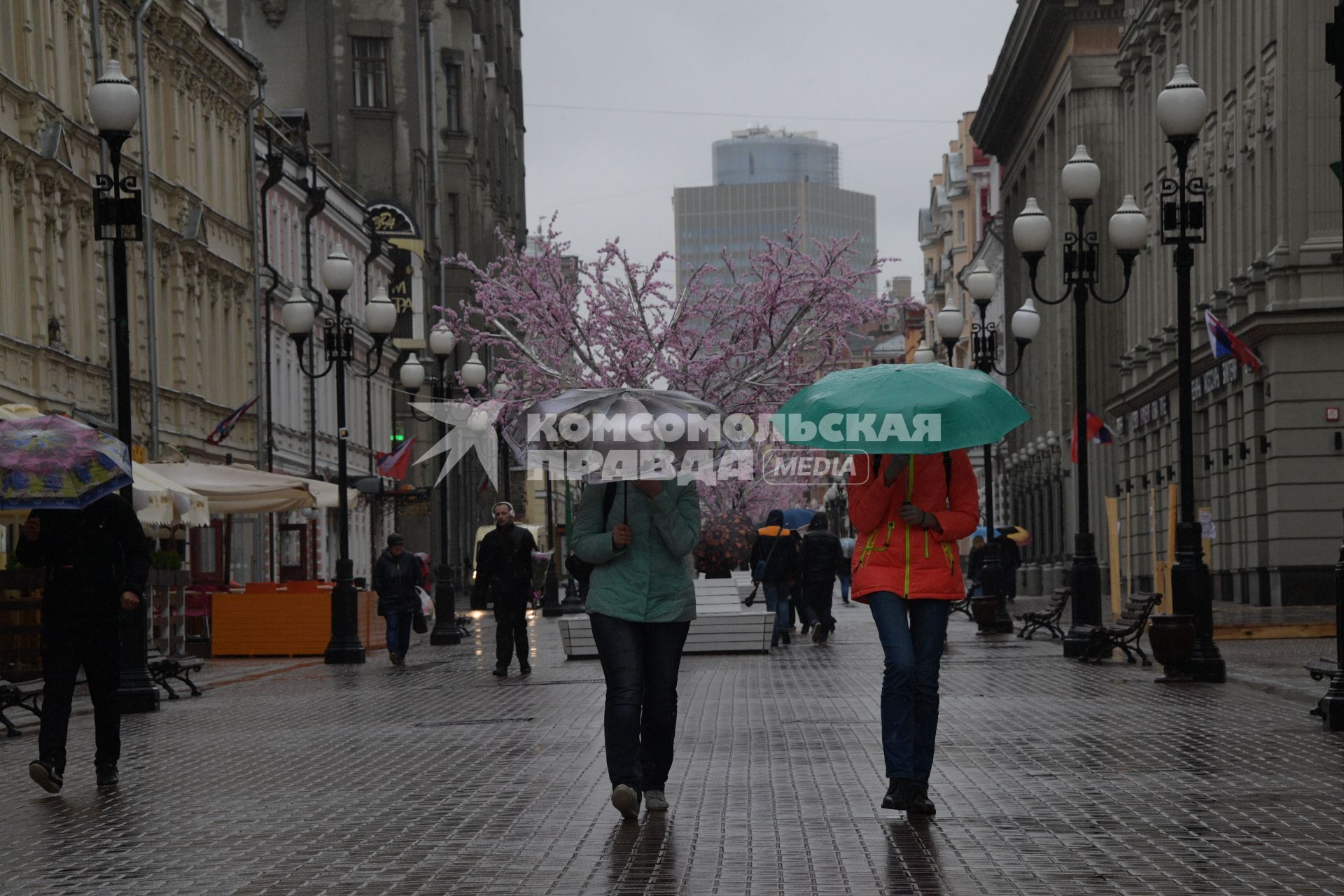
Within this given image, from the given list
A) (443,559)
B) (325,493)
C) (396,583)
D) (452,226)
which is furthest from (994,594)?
(452,226)

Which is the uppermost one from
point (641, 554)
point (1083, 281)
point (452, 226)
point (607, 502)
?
point (452, 226)

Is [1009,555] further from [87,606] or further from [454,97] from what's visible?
[454,97]

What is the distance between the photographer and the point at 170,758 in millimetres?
14398

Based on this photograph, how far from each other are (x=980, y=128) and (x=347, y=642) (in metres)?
62.1

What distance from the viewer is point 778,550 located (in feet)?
98.1

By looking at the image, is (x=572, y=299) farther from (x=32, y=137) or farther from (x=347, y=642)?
(x=347, y=642)

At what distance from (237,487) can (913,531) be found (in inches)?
802

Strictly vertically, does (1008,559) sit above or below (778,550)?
below

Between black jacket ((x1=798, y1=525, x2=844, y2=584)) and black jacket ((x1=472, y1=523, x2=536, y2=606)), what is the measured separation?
7186 millimetres

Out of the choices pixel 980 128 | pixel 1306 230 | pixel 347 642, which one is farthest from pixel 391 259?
pixel 347 642

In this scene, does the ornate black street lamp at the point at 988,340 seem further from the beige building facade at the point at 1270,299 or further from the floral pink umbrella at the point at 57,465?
the floral pink umbrella at the point at 57,465

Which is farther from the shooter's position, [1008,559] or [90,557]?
[1008,559]

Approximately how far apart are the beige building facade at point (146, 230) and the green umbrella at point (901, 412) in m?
22.0

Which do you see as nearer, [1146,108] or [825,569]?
[825,569]
